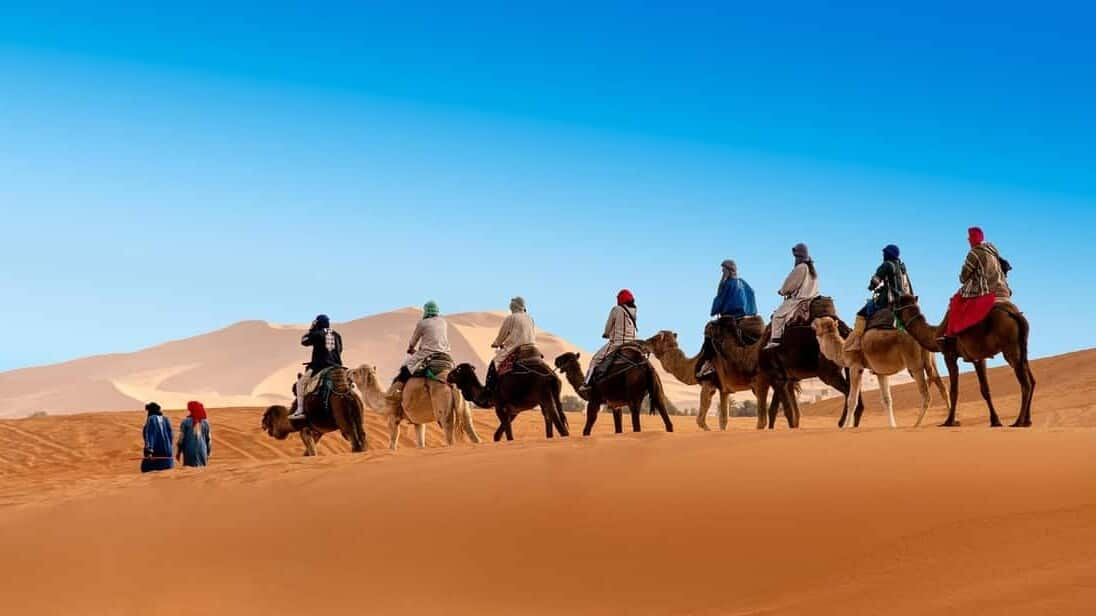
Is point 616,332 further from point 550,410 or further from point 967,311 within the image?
point 967,311

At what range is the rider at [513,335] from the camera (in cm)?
1838

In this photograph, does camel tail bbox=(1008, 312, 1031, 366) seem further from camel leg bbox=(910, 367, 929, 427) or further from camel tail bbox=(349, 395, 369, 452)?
camel tail bbox=(349, 395, 369, 452)

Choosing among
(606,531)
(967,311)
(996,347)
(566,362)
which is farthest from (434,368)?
(606,531)

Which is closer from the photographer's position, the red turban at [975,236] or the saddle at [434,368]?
the red turban at [975,236]

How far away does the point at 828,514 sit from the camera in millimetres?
8938

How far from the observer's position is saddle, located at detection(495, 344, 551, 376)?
18.2 metres

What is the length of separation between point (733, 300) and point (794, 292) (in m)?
1.16

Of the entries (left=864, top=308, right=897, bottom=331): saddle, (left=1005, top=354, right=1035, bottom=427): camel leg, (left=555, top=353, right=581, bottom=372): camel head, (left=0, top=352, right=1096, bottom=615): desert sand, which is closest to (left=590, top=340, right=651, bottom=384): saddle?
(left=555, top=353, right=581, bottom=372): camel head

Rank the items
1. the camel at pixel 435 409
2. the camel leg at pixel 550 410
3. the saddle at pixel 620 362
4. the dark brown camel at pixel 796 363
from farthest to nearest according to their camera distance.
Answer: the camel at pixel 435 409 → the camel leg at pixel 550 410 → the dark brown camel at pixel 796 363 → the saddle at pixel 620 362

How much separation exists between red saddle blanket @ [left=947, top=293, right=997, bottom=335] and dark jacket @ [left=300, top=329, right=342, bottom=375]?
9128mm

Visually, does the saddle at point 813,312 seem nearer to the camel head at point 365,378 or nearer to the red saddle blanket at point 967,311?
the red saddle blanket at point 967,311

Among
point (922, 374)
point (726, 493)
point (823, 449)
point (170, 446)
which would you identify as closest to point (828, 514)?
point (726, 493)

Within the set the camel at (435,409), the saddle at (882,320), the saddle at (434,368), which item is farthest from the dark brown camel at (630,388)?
the saddle at (882,320)

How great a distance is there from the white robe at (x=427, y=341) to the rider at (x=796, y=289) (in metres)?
5.04
